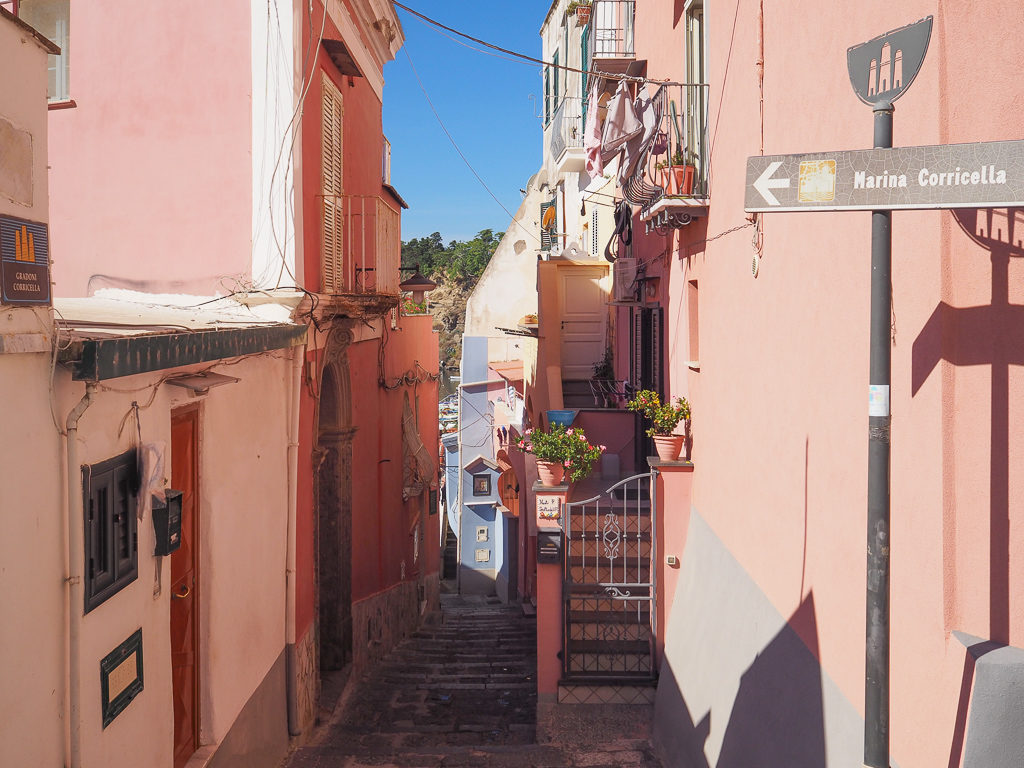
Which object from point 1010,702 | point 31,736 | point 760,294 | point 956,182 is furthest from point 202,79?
point 1010,702

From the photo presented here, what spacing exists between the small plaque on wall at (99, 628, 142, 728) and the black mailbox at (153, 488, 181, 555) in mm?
515

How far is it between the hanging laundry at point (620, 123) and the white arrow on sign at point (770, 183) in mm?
6622

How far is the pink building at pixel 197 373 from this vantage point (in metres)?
4.19

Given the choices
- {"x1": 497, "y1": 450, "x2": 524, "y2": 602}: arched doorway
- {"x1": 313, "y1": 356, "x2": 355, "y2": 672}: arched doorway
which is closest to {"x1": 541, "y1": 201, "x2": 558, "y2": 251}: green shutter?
{"x1": 497, "y1": 450, "x2": 524, "y2": 602}: arched doorway

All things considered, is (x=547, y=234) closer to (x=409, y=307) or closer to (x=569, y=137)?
(x=569, y=137)

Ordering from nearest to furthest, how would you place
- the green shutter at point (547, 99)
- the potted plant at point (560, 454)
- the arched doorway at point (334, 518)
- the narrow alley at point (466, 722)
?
1. the narrow alley at point (466, 722)
2. the potted plant at point (560, 454)
3. the arched doorway at point (334, 518)
4. the green shutter at point (547, 99)

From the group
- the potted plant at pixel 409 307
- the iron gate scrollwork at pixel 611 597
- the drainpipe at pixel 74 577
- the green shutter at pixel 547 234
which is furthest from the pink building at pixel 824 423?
the green shutter at pixel 547 234

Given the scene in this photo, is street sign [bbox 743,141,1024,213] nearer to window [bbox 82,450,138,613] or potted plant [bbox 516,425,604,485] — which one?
window [bbox 82,450,138,613]

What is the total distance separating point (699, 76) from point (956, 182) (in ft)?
23.0

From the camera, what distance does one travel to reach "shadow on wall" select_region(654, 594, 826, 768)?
4.94 m

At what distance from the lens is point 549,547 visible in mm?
9953

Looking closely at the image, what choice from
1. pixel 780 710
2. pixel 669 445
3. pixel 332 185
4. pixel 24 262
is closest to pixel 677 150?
pixel 669 445

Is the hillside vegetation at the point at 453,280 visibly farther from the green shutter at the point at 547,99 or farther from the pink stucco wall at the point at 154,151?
the pink stucco wall at the point at 154,151

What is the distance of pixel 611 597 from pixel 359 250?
205 inches
